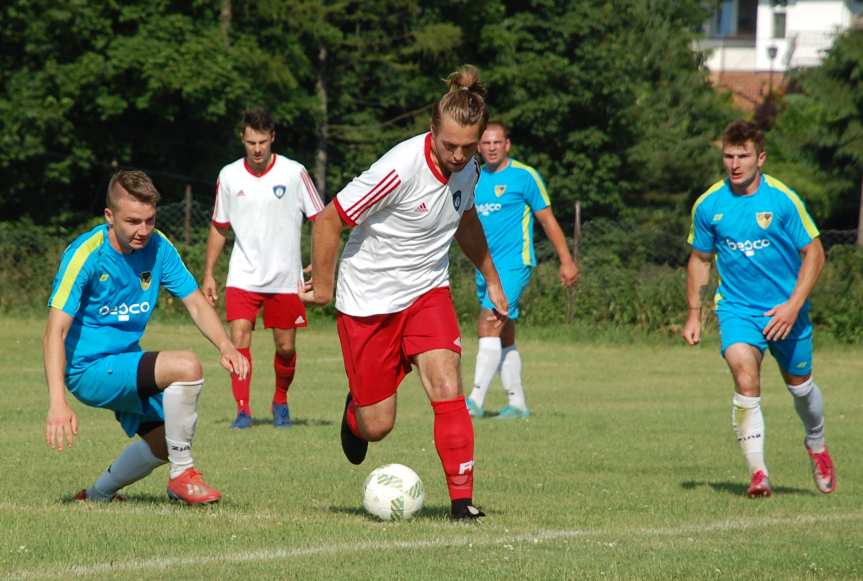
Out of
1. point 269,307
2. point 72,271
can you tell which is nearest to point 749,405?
point 72,271

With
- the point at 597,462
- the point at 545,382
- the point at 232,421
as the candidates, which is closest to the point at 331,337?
Result: the point at 545,382

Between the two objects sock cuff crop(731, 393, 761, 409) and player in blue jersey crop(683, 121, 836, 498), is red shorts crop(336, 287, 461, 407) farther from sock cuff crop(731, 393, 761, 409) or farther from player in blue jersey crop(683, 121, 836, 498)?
sock cuff crop(731, 393, 761, 409)

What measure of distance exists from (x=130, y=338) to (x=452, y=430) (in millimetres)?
1755

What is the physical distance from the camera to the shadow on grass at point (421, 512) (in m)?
7.72

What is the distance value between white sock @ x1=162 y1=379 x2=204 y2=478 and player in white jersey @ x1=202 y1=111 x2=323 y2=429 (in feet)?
15.9

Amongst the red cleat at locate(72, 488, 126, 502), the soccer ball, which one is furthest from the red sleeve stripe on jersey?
the red cleat at locate(72, 488, 126, 502)

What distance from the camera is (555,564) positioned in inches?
248

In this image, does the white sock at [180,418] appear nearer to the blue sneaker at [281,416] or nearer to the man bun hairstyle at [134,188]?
the man bun hairstyle at [134,188]

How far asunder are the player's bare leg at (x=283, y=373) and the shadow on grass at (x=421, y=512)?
14.5ft

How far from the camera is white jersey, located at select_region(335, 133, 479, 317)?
751cm

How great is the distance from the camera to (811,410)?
979 centimetres

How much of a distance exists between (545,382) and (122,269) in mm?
10412

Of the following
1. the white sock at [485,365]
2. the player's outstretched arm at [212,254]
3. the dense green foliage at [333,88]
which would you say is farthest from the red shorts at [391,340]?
the dense green foliage at [333,88]

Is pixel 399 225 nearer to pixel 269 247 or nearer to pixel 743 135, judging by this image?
pixel 743 135
